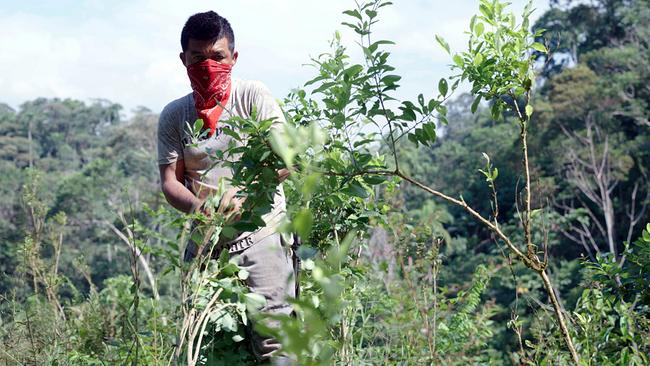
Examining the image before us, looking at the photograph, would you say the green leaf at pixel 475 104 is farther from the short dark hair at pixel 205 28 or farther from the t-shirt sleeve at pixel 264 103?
the short dark hair at pixel 205 28

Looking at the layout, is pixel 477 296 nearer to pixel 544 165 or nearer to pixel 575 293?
pixel 575 293

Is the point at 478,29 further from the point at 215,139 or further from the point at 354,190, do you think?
the point at 215,139

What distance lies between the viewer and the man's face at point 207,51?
2.47 m

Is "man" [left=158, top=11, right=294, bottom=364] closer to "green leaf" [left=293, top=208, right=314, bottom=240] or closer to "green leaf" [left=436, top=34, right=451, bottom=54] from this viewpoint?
"green leaf" [left=436, top=34, right=451, bottom=54]

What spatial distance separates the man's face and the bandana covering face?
18 millimetres

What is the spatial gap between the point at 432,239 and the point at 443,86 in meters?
0.82

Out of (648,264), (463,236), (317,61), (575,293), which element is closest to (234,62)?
(317,61)

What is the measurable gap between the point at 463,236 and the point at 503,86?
26627 millimetres

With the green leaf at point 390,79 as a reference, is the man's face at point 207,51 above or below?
above

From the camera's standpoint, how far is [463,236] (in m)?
28.2

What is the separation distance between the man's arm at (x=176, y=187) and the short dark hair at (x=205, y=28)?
35cm

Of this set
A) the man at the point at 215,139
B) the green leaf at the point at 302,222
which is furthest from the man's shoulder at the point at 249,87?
the green leaf at the point at 302,222

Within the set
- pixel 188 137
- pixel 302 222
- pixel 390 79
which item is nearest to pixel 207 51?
pixel 188 137

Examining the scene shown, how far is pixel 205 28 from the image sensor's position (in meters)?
2.45
